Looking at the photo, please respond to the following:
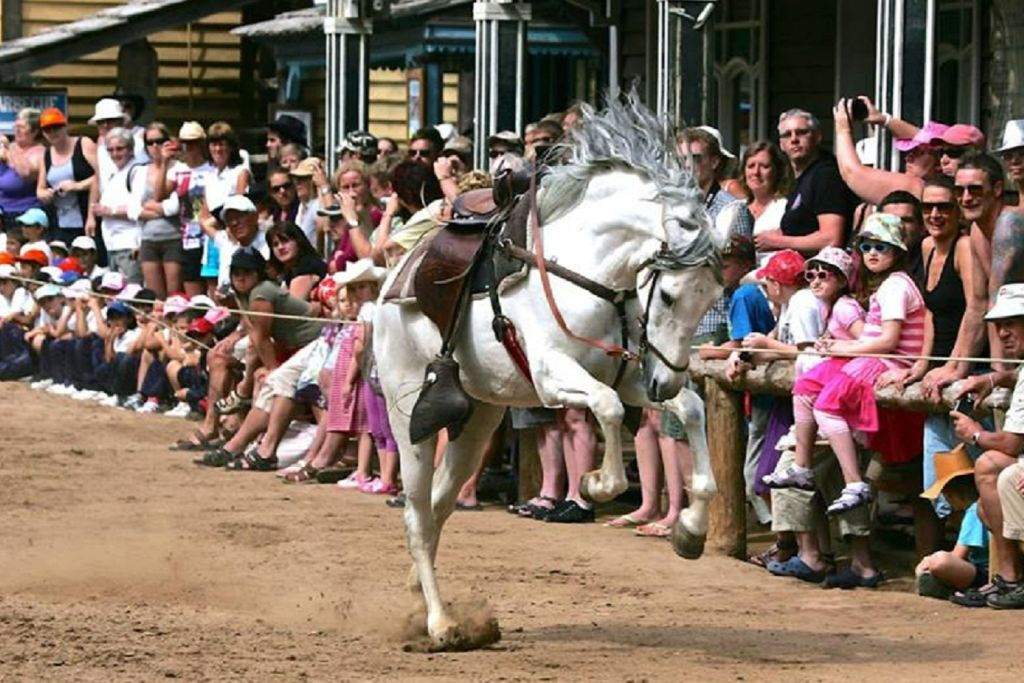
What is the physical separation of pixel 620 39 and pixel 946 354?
12.2m

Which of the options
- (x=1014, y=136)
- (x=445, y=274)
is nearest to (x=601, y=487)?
(x=445, y=274)

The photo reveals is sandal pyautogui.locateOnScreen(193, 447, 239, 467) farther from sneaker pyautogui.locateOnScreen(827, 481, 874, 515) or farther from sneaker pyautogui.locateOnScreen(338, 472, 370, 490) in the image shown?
sneaker pyautogui.locateOnScreen(827, 481, 874, 515)

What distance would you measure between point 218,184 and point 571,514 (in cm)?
641

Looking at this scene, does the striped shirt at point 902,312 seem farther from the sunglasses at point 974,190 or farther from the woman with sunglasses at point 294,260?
the woman with sunglasses at point 294,260

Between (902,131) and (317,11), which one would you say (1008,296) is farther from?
(317,11)

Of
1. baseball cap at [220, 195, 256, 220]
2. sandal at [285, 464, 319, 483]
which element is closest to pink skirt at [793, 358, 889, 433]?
sandal at [285, 464, 319, 483]

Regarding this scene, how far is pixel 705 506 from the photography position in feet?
30.8

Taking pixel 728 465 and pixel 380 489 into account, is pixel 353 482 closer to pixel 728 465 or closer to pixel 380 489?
pixel 380 489

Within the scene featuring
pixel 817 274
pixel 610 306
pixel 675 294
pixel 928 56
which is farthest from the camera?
→ pixel 928 56

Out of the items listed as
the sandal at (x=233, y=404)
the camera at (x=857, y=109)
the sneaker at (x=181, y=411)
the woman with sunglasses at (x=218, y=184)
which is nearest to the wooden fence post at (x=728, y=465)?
the camera at (x=857, y=109)

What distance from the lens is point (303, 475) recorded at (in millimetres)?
15578

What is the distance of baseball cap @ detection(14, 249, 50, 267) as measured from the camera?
68.3ft

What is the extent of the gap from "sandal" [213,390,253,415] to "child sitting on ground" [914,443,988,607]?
692 centimetres

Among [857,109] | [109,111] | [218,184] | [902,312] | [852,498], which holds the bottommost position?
[852,498]
